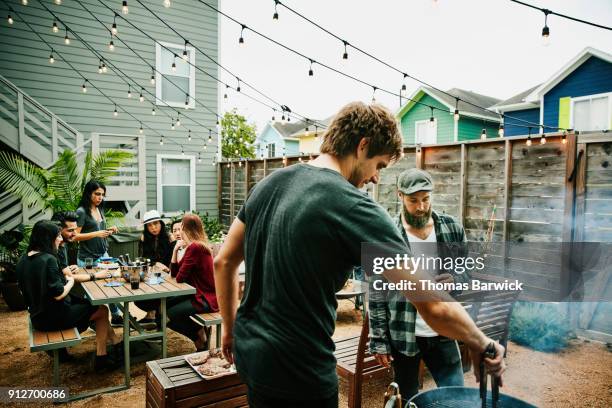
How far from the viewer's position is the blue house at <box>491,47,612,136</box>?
1195 cm

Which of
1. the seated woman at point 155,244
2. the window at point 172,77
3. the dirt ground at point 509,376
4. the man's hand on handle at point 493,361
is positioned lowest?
the dirt ground at point 509,376

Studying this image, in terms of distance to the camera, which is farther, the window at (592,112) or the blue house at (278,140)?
the blue house at (278,140)

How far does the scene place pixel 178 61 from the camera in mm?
11852

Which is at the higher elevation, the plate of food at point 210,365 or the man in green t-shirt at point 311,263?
Result: the man in green t-shirt at point 311,263

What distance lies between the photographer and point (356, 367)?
3.14 metres

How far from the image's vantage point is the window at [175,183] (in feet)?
38.6

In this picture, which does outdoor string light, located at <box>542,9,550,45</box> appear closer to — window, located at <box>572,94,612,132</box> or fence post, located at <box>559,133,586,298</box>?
fence post, located at <box>559,133,586,298</box>

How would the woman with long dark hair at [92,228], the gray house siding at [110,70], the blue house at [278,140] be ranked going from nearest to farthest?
the woman with long dark hair at [92,228] < the gray house siding at [110,70] < the blue house at [278,140]

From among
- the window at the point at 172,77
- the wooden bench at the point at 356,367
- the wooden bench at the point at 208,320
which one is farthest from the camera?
the window at the point at 172,77

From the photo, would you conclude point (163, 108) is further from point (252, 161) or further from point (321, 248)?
point (321, 248)

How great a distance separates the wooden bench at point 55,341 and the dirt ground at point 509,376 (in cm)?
40

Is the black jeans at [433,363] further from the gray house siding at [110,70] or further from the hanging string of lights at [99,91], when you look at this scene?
the gray house siding at [110,70]

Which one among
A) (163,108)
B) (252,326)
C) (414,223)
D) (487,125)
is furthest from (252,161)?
(487,125)

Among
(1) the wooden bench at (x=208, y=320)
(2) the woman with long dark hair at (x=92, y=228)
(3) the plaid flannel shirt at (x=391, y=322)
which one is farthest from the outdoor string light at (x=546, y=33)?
(2) the woman with long dark hair at (x=92, y=228)
